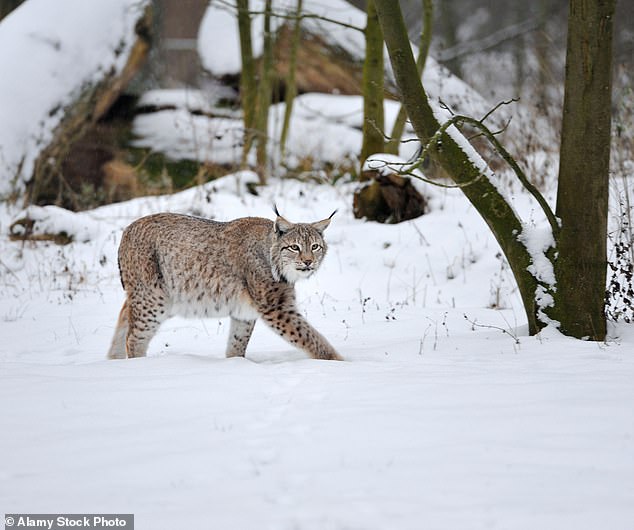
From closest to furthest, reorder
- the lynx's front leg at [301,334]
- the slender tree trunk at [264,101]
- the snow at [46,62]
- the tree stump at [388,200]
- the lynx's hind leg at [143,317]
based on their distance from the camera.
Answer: the lynx's front leg at [301,334], the lynx's hind leg at [143,317], the tree stump at [388,200], the snow at [46,62], the slender tree trunk at [264,101]

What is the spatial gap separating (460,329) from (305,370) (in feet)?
6.03

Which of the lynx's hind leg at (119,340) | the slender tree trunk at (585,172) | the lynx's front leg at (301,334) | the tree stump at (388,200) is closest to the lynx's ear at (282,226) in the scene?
the lynx's front leg at (301,334)

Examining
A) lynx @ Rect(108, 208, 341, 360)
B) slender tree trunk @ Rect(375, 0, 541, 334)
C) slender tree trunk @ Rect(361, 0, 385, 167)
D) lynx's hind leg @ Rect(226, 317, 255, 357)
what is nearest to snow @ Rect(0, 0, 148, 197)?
slender tree trunk @ Rect(361, 0, 385, 167)

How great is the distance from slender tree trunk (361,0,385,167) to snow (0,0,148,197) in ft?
12.8

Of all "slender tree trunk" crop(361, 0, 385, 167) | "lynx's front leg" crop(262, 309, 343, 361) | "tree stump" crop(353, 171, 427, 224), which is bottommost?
"lynx's front leg" crop(262, 309, 343, 361)

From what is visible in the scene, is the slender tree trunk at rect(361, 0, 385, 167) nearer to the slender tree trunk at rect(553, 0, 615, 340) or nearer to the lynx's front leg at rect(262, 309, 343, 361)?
the lynx's front leg at rect(262, 309, 343, 361)

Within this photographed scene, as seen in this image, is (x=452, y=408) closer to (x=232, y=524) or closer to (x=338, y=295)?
(x=232, y=524)

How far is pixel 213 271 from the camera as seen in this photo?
5391 mm

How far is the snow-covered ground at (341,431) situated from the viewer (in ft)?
8.25

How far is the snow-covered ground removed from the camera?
8.25ft

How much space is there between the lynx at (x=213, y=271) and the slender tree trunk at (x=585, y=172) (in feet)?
5.15

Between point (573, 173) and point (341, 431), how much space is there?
7.93 ft

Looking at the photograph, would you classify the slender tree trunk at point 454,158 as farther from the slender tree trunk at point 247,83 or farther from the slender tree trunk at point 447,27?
the slender tree trunk at point 447,27

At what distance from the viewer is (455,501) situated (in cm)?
252
